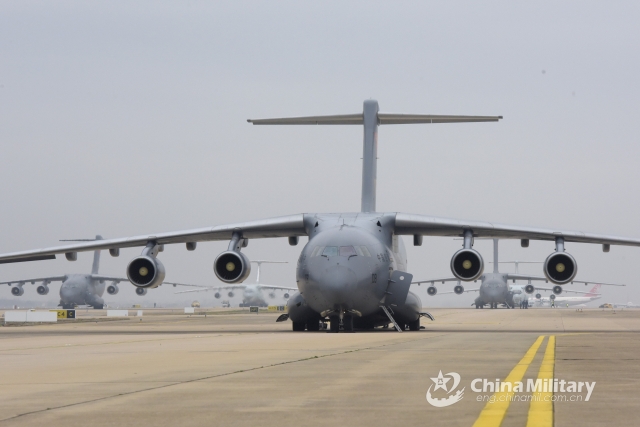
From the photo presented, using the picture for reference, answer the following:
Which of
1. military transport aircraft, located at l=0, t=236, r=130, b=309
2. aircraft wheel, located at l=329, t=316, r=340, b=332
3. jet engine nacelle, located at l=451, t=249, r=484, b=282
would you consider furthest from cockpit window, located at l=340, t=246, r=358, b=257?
military transport aircraft, located at l=0, t=236, r=130, b=309

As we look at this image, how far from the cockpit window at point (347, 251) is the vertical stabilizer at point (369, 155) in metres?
5.18

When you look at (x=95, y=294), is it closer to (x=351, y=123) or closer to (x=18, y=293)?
(x=18, y=293)

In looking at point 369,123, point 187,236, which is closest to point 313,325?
point 187,236

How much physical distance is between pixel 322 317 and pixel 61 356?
41.3ft

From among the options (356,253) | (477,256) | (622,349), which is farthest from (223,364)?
(477,256)

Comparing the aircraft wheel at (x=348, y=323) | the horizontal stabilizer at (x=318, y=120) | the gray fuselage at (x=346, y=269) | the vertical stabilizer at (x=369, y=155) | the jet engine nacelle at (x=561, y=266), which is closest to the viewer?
the gray fuselage at (x=346, y=269)

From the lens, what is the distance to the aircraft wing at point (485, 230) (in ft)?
81.6

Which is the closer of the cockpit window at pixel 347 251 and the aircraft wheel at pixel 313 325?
the cockpit window at pixel 347 251

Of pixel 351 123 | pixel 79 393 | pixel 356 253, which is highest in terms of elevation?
pixel 351 123

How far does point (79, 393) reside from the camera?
7.82 meters

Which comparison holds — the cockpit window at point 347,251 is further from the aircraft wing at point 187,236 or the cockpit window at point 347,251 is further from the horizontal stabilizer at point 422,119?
the horizontal stabilizer at point 422,119

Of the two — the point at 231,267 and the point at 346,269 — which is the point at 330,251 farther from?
the point at 231,267

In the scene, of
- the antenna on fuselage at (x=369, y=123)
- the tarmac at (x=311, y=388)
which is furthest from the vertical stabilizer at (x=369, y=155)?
the tarmac at (x=311, y=388)

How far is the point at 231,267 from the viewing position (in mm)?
25062
